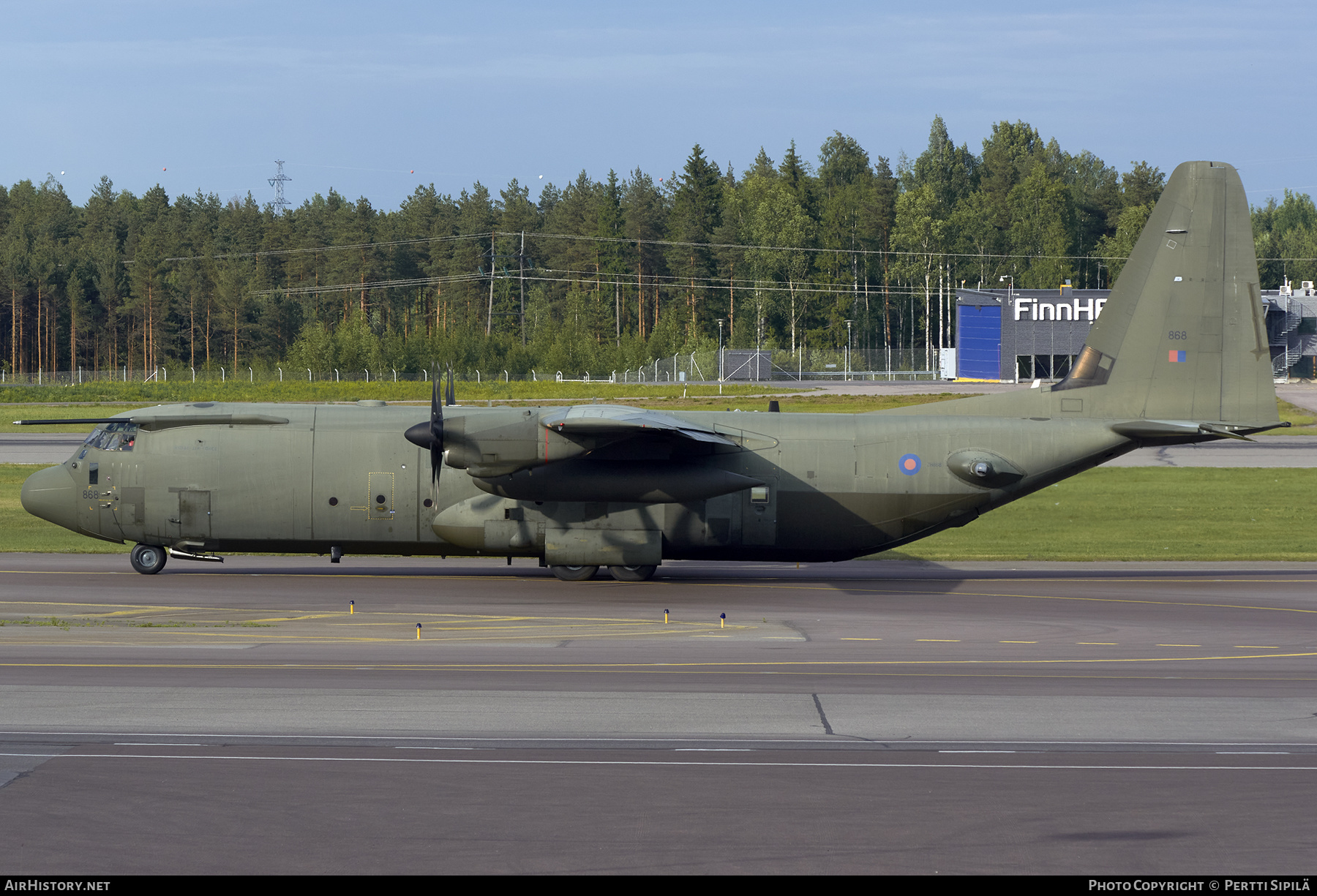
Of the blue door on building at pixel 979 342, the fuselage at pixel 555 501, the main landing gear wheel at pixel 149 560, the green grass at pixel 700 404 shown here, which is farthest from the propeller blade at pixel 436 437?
the blue door on building at pixel 979 342

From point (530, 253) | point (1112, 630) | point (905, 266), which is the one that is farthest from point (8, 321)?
point (1112, 630)

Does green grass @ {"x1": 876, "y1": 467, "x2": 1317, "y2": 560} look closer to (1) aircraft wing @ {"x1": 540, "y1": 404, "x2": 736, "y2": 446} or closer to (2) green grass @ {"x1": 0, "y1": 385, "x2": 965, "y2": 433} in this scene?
(1) aircraft wing @ {"x1": 540, "y1": 404, "x2": 736, "y2": 446}

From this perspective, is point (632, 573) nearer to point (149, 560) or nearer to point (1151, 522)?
point (149, 560)

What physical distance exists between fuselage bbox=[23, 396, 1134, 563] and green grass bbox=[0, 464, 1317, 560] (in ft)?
18.4

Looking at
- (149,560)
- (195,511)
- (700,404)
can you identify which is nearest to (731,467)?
(195,511)

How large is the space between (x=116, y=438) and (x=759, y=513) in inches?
568

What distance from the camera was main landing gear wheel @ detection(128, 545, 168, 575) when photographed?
26.9 m

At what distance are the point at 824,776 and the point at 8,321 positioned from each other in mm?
164569

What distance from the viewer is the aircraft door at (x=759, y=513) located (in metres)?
25.7

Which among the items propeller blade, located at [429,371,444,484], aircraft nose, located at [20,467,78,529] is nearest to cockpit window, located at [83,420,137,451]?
aircraft nose, located at [20,467,78,529]

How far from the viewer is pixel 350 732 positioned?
14.0 metres

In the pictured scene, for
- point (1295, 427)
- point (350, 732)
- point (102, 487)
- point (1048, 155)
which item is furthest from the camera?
point (1048, 155)

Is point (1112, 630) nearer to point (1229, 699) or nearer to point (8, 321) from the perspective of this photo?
point (1229, 699)

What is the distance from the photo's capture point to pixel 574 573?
2683 centimetres
